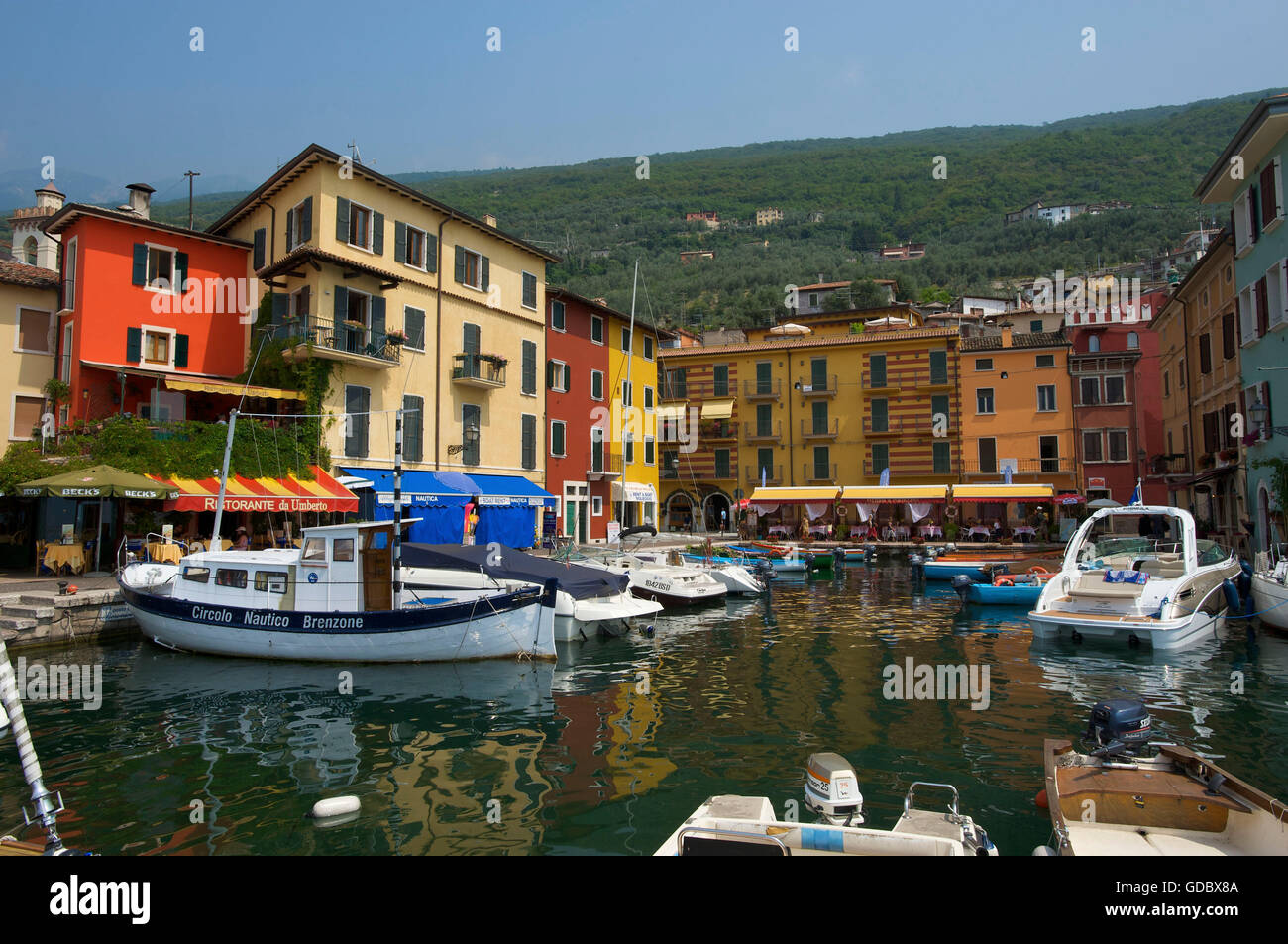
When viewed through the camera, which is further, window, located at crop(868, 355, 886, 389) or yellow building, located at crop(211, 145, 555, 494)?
window, located at crop(868, 355, 886, 389)

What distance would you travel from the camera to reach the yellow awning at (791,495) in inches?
1726

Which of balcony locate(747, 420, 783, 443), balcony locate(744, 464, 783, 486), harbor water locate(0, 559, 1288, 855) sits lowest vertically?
harbor water locate(0, 559, 1288, 855)

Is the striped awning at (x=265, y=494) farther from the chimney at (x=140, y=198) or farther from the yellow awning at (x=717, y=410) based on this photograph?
the yellow awning at (x=717, y=410)

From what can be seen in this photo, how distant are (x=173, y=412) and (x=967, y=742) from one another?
2630 centimetres

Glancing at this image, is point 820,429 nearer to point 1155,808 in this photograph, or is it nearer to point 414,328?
point 414,328

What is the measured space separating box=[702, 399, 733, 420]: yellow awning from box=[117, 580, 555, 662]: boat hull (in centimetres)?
3651

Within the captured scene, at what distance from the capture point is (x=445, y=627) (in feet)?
50.1

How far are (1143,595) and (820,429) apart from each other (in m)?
33.7

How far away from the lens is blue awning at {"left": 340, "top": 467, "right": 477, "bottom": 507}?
26.8 m

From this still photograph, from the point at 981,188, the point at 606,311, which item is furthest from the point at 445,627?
the point at 981,188

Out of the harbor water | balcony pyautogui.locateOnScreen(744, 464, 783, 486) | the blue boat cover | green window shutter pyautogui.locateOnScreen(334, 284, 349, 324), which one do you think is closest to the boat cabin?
Result: the blue boat cover

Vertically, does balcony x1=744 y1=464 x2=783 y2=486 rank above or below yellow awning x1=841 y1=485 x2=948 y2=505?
above

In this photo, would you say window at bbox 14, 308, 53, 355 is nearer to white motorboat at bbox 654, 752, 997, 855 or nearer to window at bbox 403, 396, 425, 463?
window at bbox 403, 396, 425, 463
